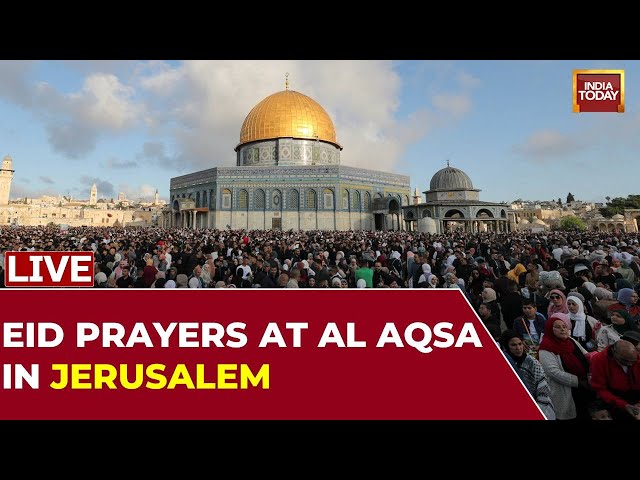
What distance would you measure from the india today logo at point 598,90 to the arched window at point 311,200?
3264 cm

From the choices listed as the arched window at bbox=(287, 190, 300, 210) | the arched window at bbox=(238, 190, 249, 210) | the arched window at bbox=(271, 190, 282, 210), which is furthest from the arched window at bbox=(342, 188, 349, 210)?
the arched window at bbox=(238, 190, 249, 210)

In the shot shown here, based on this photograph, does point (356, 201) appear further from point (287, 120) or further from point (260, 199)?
point (287, 120)

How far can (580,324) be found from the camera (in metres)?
4.03

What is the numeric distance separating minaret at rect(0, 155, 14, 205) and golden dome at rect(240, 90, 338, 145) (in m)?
54.4

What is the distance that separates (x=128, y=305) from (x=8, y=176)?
86.7 metres

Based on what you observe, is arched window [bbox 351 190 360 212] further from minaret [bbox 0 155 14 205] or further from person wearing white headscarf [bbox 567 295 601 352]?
minaret [bbox 0 155 14 205]

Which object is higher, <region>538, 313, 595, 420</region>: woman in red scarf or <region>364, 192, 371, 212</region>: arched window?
<region>364, 192, 371, 212</region>: arched window

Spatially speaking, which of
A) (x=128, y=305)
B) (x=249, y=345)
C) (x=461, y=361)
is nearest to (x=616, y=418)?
(x=461, y=361)

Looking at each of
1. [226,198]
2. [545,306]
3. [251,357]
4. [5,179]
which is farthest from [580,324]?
[5,179]

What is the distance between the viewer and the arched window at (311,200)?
37.1 meters

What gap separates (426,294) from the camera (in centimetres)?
317

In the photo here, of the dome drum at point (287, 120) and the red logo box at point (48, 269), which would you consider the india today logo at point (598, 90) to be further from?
the dome drum at point (287, 120)

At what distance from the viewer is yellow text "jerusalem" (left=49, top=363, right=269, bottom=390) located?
2.96 meters

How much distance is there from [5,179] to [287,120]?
61.0m
